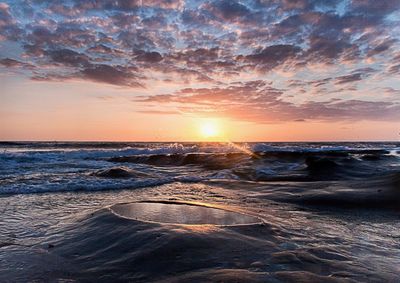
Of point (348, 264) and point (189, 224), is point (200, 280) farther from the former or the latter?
point (189, 224)

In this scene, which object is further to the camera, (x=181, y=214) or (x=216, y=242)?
(x=181, y=214)

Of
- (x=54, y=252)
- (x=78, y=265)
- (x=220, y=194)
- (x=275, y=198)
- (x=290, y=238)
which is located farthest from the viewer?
(x=220, y=194)

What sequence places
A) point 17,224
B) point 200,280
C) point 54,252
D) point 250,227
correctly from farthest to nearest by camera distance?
point 17,224, point 250,227, point 54,252, point 200,280

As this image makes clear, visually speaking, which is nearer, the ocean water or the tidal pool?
the ocean water

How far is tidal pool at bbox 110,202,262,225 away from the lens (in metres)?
5.34

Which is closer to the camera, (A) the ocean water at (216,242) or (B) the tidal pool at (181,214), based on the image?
(A) the ocean water at (216,242)

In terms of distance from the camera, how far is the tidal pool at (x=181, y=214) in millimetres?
5340

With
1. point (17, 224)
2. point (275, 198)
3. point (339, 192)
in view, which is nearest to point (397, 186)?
point (339, 192)

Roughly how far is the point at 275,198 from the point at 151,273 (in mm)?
5369

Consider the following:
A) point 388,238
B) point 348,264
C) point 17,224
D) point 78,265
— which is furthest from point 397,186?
point 17,224

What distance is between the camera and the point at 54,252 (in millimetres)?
4012

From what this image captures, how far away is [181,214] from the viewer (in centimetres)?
596

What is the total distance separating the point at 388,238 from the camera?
4.48m

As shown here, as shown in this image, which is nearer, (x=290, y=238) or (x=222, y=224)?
(x=290, y=238)
